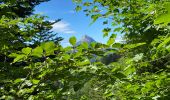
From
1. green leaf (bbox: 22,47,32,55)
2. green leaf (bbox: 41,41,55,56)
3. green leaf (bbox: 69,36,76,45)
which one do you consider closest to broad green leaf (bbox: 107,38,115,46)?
green leaf (bbox: 69,36,76,45)

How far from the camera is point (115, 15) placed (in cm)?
621

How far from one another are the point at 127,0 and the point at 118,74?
4191mm

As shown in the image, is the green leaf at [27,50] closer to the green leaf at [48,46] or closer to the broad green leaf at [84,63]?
the green leaf at [48,46]

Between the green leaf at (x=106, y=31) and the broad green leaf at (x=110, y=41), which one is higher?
the green leaf at (x=106, y=31)

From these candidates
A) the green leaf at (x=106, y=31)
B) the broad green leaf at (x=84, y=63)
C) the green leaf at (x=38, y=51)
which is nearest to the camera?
the green leaf at (x=38, y=51)

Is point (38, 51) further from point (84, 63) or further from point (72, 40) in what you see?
point (84, 63)

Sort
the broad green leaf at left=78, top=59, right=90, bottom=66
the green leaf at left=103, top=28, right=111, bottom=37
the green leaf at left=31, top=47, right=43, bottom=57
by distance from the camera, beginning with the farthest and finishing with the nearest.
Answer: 1. the green leaf at left=103, top=28, right=111, bottom=37
2. the broad green leaf at left=78, top=59, right=90, bottom=66
3. the green leaf at left=31, top=47, right=43, bottom=57

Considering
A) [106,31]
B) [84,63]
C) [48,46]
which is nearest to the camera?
[48,46]

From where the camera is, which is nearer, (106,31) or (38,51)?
(38,51)

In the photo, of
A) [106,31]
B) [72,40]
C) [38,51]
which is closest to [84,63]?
[72,40]

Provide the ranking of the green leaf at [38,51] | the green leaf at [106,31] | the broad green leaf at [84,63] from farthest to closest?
the green leaf at [106,31] → the broad green leaf at [84,63] → the green leaf at [38,51]

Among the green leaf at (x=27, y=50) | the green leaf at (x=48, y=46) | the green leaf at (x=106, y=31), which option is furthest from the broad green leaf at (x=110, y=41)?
the green leaf at (x=106, y=31)

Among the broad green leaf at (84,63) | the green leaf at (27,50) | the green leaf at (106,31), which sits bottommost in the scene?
the broad green leaf at (84,63)

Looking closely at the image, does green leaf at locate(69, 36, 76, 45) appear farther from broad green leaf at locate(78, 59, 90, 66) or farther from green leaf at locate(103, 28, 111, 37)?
green leaf at locate(103, 28, 111, 37)
